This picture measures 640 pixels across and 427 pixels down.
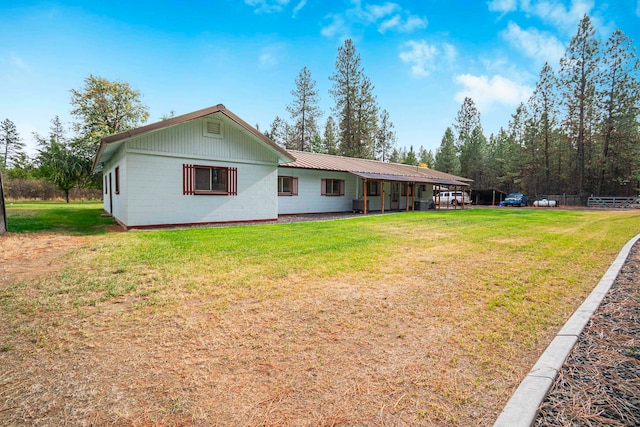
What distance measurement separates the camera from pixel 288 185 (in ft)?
53.4

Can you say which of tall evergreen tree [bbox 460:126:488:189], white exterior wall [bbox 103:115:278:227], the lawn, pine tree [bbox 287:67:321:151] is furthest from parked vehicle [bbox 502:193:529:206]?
the lawn

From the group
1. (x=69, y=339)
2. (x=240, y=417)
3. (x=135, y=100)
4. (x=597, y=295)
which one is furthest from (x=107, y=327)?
(x=135, y=100)

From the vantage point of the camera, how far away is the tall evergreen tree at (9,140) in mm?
50031

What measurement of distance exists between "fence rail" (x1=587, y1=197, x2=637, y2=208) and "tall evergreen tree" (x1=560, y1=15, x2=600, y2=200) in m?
1.07

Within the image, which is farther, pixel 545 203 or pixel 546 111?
pixel 546 111

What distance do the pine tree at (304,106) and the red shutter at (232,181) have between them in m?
28.3

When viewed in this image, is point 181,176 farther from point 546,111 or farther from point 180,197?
point 546,111

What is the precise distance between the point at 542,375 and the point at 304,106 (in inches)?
1529

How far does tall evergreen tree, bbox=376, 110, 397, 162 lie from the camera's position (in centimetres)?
4906

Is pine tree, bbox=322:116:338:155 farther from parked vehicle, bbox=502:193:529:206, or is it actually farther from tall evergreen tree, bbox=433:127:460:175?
parked vehicle, bbox=502:193:529:206

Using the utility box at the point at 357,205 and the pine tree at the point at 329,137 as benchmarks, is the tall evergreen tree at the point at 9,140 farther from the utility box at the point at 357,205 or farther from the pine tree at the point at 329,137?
the utility box at the point at 357,205

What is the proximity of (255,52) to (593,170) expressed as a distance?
40.9 meters

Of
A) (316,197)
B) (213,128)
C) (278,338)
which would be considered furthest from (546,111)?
(278,338)

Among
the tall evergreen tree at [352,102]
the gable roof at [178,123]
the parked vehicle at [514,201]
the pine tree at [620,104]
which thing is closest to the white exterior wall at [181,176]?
the gable roof at [178,123]
